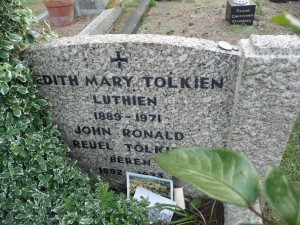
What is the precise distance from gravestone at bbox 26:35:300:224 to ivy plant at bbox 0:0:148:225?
0.48 feet

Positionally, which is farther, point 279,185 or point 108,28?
point 108,28

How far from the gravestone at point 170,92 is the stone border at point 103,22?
2.74 m

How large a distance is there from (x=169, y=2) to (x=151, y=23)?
138 cm

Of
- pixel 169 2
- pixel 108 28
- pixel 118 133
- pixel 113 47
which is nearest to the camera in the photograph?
pixel 113 47

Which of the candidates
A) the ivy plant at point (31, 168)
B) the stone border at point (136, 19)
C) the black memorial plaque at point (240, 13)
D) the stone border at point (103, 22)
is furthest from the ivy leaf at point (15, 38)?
the black memorial plaque at point (240, 13)

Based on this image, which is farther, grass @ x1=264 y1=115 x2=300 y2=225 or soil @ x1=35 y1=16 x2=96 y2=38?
soil @ x1=35 y1=16 x2=96 y2=38

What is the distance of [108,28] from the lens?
16.3 feet

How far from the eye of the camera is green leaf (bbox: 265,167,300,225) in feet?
1.39

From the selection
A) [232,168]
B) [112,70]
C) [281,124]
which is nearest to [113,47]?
[112,70]

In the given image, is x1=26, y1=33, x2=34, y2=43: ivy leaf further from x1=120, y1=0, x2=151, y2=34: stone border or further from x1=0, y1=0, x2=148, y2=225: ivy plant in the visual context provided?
x1=120, y1=0, x2=151, y2=34: stone border

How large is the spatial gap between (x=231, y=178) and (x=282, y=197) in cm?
7

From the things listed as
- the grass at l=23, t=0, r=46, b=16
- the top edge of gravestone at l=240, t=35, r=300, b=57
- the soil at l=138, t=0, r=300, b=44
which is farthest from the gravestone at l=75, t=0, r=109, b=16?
the top edge of gravestone at l=240, t=35, r=300, b=57

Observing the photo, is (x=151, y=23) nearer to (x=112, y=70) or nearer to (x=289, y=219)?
(x=112, y=70)

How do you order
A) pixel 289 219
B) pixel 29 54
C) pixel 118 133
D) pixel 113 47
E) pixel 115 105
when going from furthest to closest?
pixel 118 133
pixel 115 105
pixel 29 54
pixel 113 47
pixel 289 219
